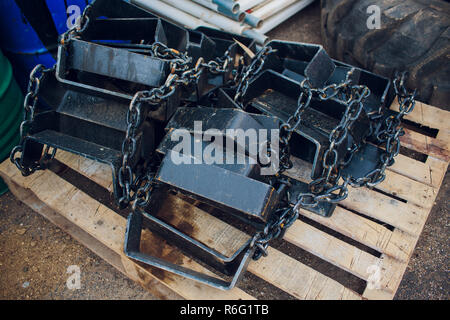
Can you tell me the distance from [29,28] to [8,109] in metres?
0.60

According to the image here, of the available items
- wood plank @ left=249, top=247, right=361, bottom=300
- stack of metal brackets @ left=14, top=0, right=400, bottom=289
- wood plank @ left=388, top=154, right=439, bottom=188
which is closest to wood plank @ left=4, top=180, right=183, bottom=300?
stack of metal brackets @ left=14, top=0, right=400, bottom=289

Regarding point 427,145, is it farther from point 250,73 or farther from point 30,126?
point 30,126

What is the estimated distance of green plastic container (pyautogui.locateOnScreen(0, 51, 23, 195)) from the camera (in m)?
2.37

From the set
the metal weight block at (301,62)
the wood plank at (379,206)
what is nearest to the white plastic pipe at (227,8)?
the metal weight block at (301,62)

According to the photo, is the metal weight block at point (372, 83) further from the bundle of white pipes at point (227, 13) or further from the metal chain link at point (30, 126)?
the metal chain link at point (30, 126)

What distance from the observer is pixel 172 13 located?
3.14 meters

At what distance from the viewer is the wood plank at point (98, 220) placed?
180 centimetres

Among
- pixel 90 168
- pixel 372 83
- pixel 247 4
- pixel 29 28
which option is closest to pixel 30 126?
pixel 90 168

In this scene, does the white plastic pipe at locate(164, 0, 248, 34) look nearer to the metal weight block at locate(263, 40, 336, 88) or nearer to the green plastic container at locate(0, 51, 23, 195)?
the metal weight block at locate(263, 40, 336, 88)

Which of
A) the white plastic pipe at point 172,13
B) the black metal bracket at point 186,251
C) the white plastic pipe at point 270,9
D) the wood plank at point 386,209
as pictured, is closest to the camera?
the black metal bracket at point 186,251

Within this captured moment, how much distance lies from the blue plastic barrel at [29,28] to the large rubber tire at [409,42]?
2123 mm

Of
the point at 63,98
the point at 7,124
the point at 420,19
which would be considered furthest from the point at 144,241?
the point at 420,19

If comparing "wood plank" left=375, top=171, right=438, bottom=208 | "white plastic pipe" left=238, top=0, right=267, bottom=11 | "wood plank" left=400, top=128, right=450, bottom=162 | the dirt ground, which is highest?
"white plastic pipe" left=238, top=0, right=267, bottom=11

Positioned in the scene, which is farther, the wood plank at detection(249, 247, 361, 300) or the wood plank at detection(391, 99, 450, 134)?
the wood plank at detection(391, 99, 450, 134)
